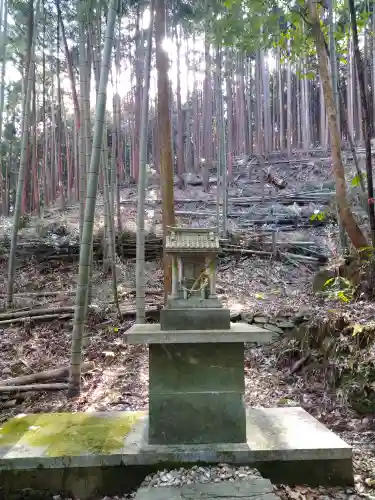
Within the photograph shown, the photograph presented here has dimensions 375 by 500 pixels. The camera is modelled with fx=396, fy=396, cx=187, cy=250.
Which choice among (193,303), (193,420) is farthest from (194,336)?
(193,420)

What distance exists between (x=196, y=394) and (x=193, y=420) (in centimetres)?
19

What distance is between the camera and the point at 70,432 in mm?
3209

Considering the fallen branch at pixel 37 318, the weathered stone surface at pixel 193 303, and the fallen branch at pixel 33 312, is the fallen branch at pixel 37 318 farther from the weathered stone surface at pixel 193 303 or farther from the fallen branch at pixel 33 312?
the weathered stone surface at pixel 193 303

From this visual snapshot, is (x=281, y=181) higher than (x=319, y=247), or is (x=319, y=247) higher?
(x=281, y=181)

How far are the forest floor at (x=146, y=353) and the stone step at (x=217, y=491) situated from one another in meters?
0.30

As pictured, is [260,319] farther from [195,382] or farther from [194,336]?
[194,336]

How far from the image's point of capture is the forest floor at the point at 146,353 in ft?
12.8

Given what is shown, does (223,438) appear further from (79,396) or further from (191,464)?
(79,396)

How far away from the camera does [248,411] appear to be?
368 centimetres

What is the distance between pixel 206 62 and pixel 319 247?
683 cm

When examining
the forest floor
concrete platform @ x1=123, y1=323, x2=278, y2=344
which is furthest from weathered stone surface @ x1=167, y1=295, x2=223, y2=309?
the forest floor

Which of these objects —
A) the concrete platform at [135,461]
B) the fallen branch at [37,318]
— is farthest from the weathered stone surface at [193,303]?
the fallen branch at [37,318]

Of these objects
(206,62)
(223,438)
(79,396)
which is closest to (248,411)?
(223,438)

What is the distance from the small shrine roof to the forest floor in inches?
70.3
